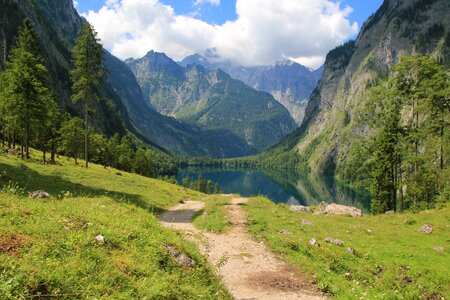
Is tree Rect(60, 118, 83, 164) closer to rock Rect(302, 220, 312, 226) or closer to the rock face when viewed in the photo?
the rock face

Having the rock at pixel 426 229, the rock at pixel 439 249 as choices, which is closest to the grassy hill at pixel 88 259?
the rock at pixel 439 249

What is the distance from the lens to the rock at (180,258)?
13203mm

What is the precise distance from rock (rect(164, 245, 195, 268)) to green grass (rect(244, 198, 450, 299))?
7.00 metres

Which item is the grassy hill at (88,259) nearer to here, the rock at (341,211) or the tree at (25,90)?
the rock at (341,211)

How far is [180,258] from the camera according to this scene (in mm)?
13352

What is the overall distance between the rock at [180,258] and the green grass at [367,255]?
7002mm

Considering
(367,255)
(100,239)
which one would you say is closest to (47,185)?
(100,239)

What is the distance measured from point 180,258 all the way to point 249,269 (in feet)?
22.1

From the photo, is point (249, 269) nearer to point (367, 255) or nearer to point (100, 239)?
point (367, 255)

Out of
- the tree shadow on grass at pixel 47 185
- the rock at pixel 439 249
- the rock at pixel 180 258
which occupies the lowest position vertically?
the rock at pixel 439 249

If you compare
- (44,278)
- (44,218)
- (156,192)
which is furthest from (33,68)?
(44,278)

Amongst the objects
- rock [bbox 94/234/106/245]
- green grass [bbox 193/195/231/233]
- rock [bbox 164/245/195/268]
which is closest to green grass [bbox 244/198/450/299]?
green grass [bbox 193/195/231/233]

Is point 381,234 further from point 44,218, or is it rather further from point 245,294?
point 44,218

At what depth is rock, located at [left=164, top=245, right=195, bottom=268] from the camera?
13.2m
